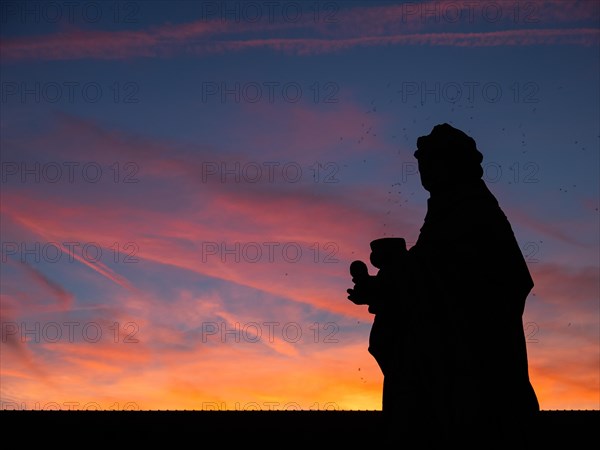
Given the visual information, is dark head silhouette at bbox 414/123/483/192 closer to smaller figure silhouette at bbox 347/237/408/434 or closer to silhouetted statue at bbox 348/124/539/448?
silhouetted statue at bbox 348/124/539/448

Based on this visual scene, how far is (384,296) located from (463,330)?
0.68 m

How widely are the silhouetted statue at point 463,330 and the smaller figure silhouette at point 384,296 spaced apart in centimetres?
2

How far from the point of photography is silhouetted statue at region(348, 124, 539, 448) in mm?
6629

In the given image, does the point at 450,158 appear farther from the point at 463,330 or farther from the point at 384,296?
the point at 463,330

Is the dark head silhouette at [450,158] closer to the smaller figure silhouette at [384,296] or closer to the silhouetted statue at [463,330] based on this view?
the silhouetted statue at [463,330]

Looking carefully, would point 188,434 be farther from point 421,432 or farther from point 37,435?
point 421,432

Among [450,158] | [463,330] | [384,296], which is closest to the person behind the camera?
[463,330]

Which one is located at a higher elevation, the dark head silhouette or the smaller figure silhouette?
the dark head silhouette

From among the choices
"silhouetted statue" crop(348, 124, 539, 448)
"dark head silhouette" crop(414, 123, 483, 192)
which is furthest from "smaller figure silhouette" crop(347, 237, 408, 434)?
"dark head silhouette" crop(414, 123, 483, 192)

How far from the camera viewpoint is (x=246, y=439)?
30000 millimetres

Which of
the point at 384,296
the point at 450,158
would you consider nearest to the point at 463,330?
the point at 384,296

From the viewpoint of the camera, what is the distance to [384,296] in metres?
7.09

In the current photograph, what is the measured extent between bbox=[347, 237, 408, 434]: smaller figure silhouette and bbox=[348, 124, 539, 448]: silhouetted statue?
18 mm

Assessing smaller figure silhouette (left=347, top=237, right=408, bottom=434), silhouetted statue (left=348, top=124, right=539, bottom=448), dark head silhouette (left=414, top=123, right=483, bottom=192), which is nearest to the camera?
silhouetted statue (left=348, top=124, right=539, bottom=448)
